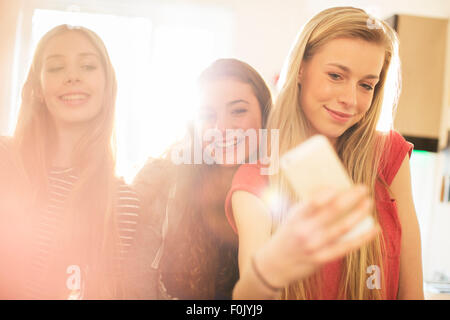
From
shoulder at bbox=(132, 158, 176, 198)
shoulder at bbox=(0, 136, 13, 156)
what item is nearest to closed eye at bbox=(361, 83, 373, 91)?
shoulder at bbox=(132, 158, 176, 198)

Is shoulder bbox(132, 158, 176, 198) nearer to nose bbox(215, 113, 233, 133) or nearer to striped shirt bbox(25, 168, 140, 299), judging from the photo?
striped shirt bbox(25, 168, 140, 299)

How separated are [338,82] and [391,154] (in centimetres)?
22

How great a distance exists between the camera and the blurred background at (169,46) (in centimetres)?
81

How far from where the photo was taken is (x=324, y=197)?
17.8 inches

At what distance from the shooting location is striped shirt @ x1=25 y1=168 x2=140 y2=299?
750 mm

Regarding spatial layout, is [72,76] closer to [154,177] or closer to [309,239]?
[154,177]

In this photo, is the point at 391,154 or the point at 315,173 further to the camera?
the point at 391,154

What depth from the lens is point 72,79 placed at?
0.78m

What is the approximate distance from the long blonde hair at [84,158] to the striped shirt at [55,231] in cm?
1

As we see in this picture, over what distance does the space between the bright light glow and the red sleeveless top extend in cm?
22

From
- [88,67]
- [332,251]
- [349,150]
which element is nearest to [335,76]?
[349,150]

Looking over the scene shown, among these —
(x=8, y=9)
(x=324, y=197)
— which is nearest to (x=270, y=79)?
(x=324, y=197)

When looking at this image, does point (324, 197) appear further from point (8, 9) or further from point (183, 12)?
point (8, 9)
